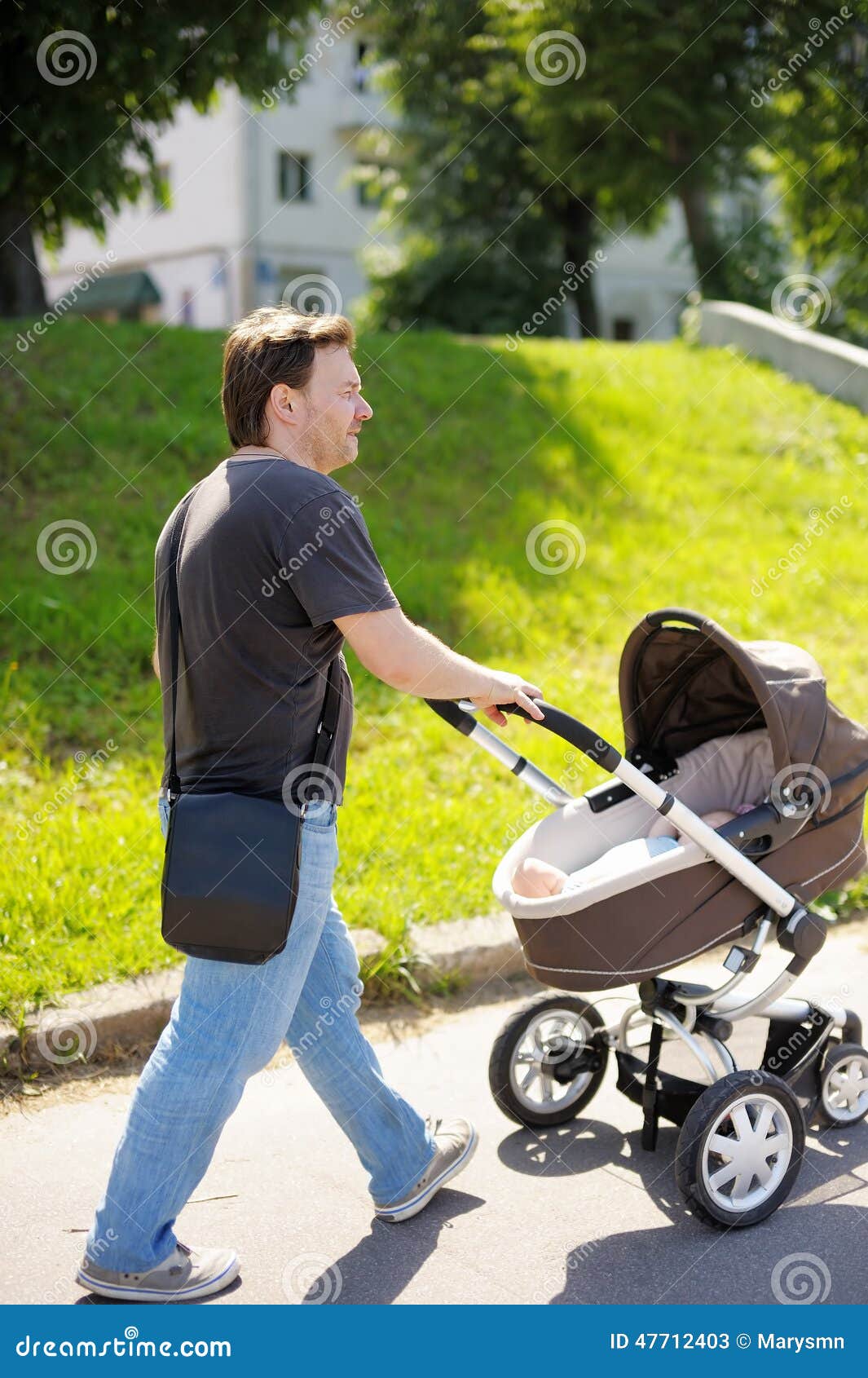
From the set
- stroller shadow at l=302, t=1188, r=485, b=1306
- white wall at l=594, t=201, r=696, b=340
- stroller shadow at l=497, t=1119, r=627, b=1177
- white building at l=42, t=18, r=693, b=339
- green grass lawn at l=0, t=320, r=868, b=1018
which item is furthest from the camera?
white wall at l=594, t=201, r=696, b=340

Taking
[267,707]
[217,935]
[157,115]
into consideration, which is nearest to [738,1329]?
[217,935]

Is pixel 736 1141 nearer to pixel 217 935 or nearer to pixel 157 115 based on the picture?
pixel 217 935

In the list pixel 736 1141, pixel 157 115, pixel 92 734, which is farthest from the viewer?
pixel 157 115

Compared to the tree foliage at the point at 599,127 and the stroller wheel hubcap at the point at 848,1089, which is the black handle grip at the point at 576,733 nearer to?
the stroller wheel hubcap at the point at 848,1089

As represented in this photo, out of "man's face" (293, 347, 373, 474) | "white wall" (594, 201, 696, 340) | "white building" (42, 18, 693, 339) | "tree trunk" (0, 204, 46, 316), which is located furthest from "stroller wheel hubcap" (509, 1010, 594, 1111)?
"white wall" (594, 201, 696, 340)

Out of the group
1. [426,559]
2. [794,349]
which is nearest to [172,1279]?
[426,559]

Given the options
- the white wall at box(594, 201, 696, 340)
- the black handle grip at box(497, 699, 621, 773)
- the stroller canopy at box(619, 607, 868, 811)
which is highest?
the white wall at box(594, 201, 696, 340)

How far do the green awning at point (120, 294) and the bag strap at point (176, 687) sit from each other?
1055 inches

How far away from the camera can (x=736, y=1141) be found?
9.98ft

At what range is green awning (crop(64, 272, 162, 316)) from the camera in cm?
2858

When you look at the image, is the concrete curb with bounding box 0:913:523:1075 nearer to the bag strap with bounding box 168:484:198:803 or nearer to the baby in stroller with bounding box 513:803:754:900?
the baby in stroller with bounding box 513:803:754:900

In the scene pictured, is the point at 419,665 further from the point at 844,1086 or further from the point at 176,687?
the point at 844,1086

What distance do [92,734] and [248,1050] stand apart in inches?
135

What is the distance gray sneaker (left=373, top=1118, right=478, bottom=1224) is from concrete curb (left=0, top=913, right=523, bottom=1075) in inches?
41.5
